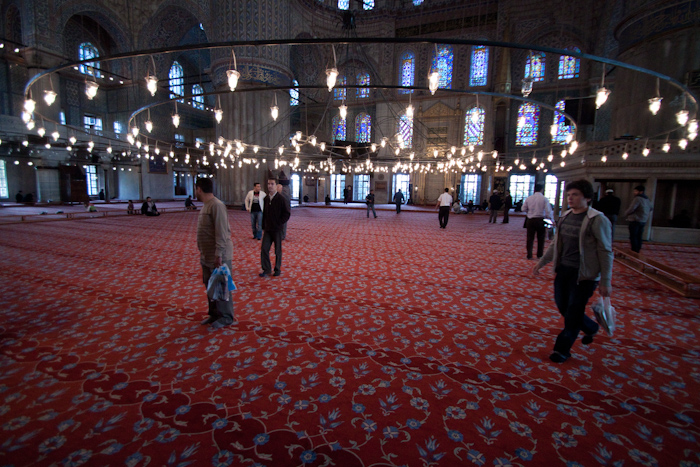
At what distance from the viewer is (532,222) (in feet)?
16.9

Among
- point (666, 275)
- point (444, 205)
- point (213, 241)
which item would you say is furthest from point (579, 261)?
point (444, 205)

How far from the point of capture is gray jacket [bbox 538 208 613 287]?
1852 mm

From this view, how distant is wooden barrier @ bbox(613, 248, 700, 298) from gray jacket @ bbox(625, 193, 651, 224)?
69 centimetres

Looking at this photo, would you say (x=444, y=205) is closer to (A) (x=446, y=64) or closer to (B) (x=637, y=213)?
(B) (x=637, y=213)

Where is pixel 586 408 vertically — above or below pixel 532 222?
below

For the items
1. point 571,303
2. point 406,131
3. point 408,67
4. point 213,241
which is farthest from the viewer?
point 406,131

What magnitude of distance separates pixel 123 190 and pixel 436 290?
21.8 meters

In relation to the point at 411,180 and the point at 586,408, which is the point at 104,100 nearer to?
the point at 411,180

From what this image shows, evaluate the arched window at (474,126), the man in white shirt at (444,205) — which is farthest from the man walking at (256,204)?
the arched window at (474,126)

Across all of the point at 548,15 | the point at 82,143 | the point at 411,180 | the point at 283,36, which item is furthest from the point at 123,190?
the point at 548,15

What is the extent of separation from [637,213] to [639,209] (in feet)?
0.28

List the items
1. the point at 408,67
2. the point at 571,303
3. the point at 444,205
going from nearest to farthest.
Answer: the point at 571,303
the point at 444,205
the point at 408,67

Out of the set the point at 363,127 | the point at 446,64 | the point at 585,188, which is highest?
the point at 446,64

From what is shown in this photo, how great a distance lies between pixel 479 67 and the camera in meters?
19.3
